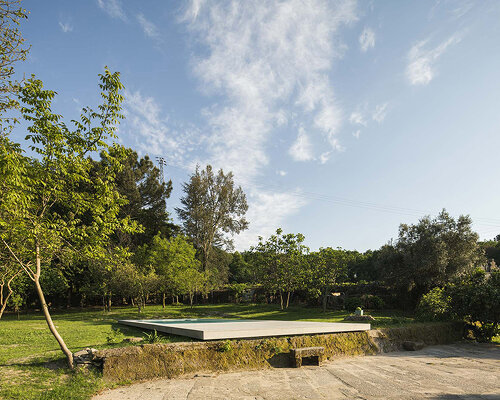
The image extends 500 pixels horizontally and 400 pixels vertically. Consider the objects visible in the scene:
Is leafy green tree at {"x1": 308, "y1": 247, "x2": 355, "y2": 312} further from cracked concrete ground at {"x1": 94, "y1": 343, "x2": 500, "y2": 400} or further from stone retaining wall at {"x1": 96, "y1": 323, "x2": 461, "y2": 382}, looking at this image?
cracked concrete ground at {"x1": 94, "y1": 343, "x2": 500, "y2": 400}

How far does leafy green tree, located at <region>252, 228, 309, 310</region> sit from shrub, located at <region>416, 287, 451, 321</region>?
35.9 ft

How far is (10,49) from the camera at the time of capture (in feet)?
18.1

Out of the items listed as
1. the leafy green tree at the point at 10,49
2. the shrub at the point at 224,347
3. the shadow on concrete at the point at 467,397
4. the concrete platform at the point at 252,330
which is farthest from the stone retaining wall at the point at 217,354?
the leafy green tree at the point at 10,49

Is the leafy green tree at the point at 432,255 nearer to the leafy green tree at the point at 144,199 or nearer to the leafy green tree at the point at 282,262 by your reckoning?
the leafy green tree at the point at 282,262

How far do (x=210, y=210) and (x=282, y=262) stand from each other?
1305 centimetres

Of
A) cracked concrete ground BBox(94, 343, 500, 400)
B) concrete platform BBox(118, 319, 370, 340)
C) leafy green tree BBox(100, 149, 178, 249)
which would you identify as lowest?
cracked concrete ground BBox(94, 343, 500, 400)

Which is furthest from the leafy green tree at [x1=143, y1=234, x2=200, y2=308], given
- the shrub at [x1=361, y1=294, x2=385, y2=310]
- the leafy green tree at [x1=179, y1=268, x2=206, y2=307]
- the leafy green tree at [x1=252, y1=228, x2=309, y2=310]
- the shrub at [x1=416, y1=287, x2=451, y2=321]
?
the shrub at [x1=416, y1=287, x2=451, y2=321]

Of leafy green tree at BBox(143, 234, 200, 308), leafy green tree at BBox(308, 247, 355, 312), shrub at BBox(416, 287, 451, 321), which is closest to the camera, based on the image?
shrub at BBox(416, 287, 451, 321)

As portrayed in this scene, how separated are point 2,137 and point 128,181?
24100 millimetres

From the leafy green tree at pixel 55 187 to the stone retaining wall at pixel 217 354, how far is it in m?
1.03

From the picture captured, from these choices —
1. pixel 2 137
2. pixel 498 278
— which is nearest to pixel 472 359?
pixel 498 278

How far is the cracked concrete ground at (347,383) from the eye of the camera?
497 cm

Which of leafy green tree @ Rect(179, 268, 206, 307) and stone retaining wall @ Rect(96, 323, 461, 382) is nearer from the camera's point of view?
stone retaining wall @ Rect(96, 323, 461, 382)

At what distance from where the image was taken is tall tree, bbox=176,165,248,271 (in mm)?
33344
